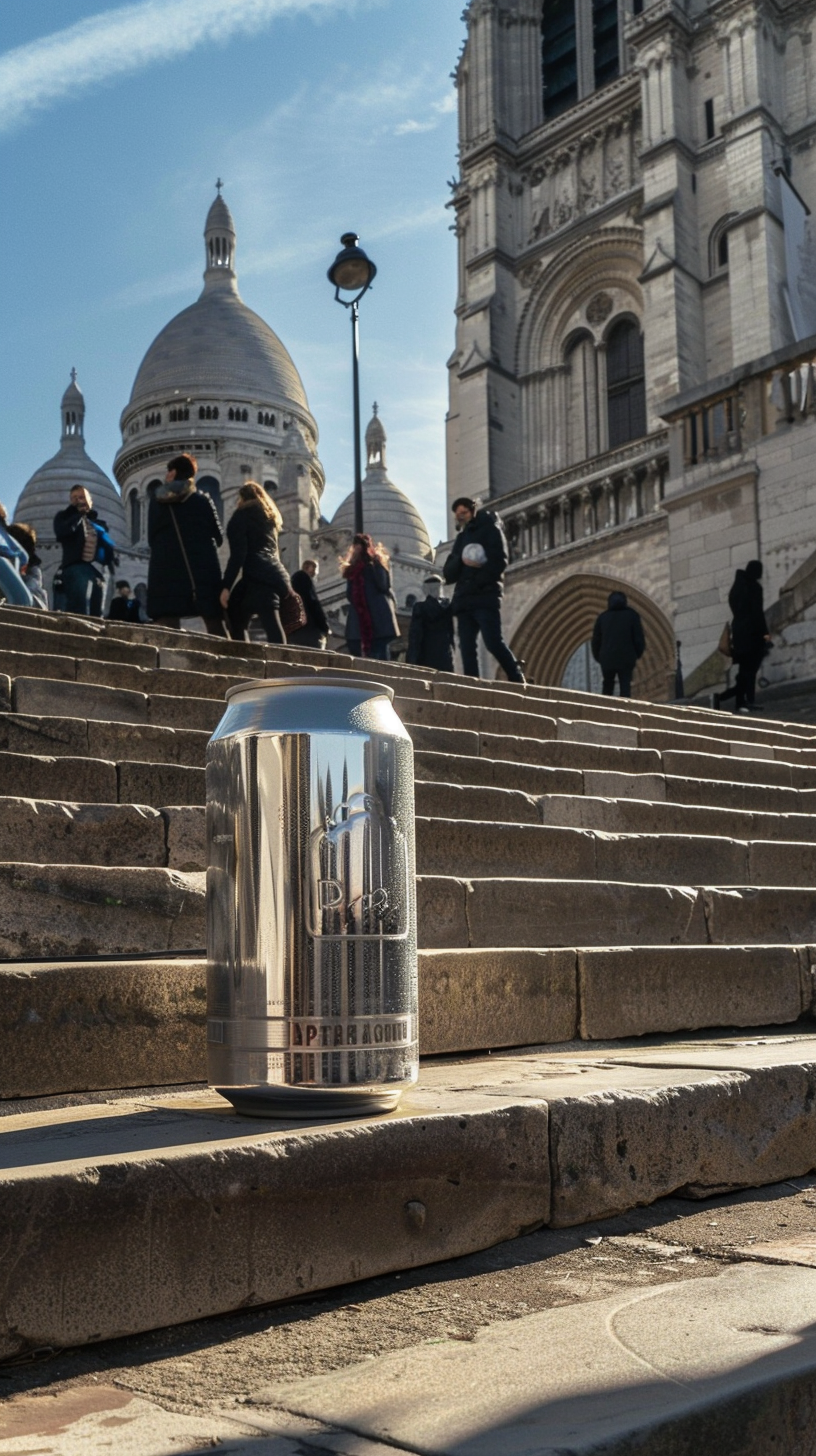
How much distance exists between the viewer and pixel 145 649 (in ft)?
22.0

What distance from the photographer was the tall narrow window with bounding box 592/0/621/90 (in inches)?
1352

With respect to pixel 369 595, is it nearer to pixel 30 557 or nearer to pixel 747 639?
pixel 30 557

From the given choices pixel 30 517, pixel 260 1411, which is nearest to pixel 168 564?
pixel 260 1411

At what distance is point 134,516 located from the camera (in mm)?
70312

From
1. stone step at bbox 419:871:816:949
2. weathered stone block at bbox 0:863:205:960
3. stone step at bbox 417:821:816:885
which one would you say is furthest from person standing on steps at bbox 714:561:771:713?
weathered stone block at bbox 0:863:205:960

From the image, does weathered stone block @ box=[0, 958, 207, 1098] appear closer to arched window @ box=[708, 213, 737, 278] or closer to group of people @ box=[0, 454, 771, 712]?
group of people @ box=[0, 454, 771, 712]

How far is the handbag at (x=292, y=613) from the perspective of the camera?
386 inches

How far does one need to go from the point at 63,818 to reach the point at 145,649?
326cm

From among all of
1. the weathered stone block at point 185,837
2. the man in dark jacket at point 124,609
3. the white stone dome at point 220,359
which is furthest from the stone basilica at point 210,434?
the weathered stone block at point 185,837

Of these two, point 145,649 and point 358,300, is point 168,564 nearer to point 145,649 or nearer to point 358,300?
point 145,649

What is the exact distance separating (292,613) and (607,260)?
82.4 feet

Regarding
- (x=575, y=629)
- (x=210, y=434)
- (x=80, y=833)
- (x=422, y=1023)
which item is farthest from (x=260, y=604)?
(x=210, y=434)

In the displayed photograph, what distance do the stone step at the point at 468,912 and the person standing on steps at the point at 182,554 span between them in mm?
Answer: 5387

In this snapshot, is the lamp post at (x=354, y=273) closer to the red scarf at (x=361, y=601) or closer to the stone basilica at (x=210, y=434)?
the red scarf at (x=361, y=601)
